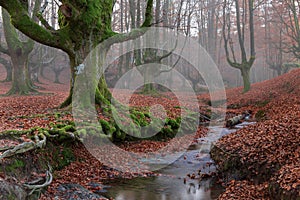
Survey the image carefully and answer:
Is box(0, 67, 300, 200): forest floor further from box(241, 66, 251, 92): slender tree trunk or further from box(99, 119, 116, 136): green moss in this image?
box(241, 66, 251, 92): slender tree trunk

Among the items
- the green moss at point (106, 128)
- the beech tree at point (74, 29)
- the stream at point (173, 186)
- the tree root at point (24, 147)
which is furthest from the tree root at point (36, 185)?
the beech tree at point (74, 29)

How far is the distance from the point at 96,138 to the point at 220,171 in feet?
12.9

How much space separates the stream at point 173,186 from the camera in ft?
22.6

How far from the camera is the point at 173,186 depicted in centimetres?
759

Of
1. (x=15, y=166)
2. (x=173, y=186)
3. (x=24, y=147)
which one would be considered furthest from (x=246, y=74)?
(x=15, y=166)

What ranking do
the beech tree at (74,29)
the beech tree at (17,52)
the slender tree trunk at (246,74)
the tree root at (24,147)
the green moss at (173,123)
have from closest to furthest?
the tree root at (24,147) → the beech tree at (74,29) → the green moss at (173,123) → the beech tree at (17,52) → the slender tree trunk at (246,74)

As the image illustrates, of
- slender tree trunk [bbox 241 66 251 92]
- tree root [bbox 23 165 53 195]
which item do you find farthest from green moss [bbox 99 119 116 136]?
slender tree trunk [bbox 241 66 251 92]

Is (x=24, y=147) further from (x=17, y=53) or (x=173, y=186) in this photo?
(x=17, y=53)

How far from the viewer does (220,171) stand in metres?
8.36

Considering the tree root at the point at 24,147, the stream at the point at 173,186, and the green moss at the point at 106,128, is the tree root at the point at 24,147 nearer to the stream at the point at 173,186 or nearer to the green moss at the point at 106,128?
the stream at the point at 173,186

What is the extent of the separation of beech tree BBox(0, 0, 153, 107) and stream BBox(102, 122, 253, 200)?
411 cm

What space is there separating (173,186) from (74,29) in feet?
22.1

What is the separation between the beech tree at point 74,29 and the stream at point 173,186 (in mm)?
4110

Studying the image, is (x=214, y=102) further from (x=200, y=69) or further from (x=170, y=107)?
(x=200, y=69)
